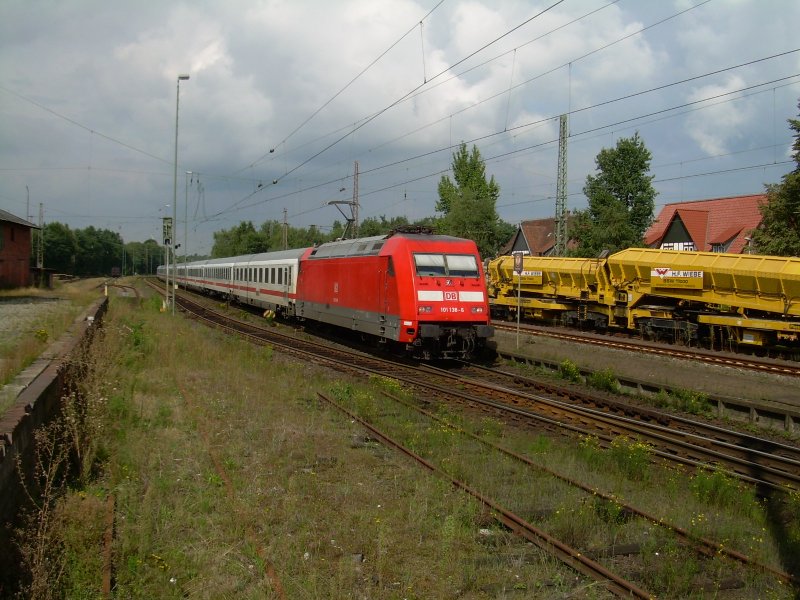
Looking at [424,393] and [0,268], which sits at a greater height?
[0,268]

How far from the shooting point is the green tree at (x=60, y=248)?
90188 mm

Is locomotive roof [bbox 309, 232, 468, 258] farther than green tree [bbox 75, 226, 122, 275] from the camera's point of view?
No

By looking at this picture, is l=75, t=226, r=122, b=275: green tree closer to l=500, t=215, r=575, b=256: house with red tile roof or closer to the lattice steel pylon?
l=500, t=215, r=575, b=256: house with red tile roof

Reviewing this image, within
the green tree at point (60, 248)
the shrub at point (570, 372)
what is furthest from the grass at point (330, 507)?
the green tree at point (60, 248)

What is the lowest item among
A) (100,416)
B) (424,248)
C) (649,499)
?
(649,499)

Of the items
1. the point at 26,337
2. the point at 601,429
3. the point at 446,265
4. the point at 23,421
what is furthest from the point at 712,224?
the point at 23,421

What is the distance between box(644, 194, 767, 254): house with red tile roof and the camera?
46.9 metres

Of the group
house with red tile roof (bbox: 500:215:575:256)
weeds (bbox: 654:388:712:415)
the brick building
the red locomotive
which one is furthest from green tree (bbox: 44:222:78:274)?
weeds (bbox: 654:388:712:415)

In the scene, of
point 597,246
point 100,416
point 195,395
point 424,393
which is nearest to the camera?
point 100,416

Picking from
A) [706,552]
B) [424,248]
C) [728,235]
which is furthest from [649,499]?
[728,235]

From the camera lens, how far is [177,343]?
59.1ft

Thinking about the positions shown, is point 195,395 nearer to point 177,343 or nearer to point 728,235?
point 177,343

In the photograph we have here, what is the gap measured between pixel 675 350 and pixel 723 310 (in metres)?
2.81

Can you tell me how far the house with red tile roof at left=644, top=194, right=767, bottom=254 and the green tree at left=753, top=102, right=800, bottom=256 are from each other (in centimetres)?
1882
